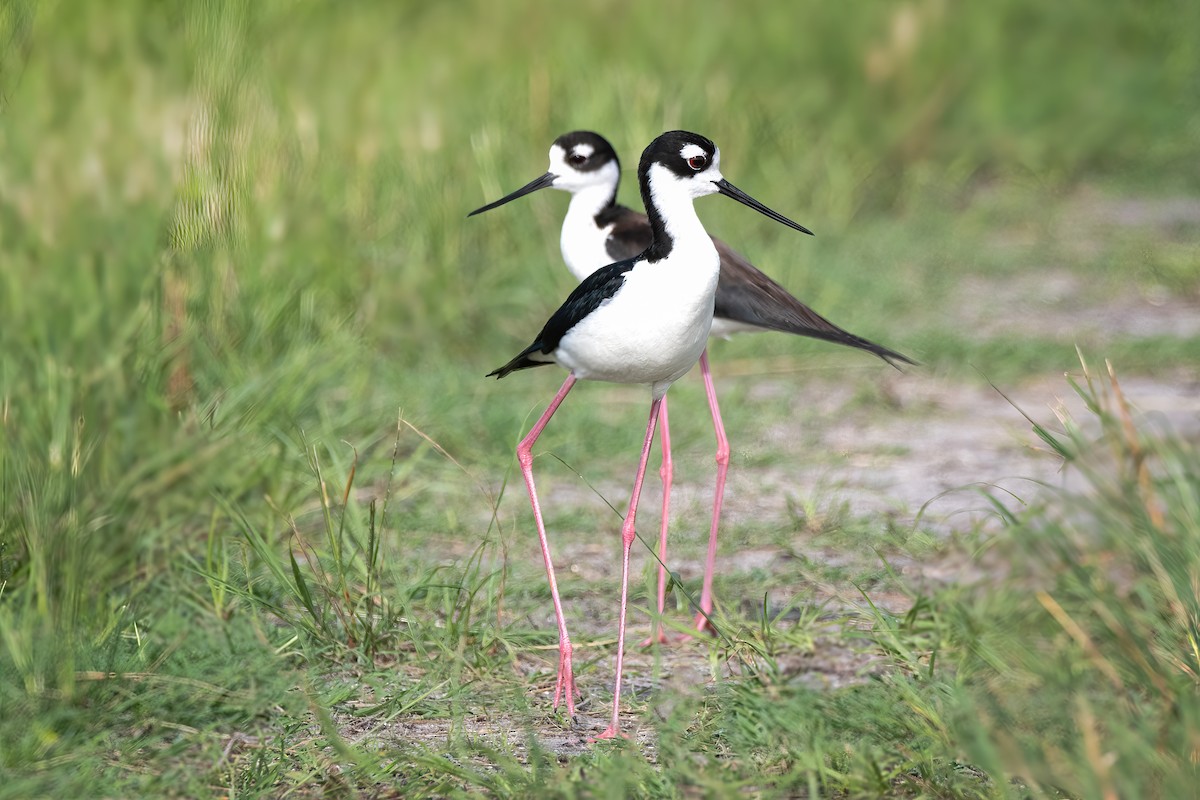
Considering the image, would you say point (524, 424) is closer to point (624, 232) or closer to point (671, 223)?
point (671, 223)

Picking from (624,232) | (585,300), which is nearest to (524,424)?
(585,300)

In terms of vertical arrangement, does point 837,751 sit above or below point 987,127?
below

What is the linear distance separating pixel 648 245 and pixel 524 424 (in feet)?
2.00

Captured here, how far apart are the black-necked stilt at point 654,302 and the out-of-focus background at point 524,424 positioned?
0.38 m

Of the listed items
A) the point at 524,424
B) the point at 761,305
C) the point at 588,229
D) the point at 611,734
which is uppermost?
the point at 588,229

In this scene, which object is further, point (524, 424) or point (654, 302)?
point (524, 424)

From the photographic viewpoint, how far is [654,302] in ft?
8.67

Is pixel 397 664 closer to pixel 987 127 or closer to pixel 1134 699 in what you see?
pixel 1134 699

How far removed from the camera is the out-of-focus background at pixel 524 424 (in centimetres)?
243

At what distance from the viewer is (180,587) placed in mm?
3111

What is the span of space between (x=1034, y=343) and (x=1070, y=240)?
189 centimetres

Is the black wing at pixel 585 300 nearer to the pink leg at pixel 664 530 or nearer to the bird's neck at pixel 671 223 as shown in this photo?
the bird's neck at pixel 671 223

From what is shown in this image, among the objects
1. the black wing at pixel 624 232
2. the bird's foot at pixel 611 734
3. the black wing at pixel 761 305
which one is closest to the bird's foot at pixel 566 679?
the bird's foot at pixel 611 734

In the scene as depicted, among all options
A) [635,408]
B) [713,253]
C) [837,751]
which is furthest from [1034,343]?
[837,751]
